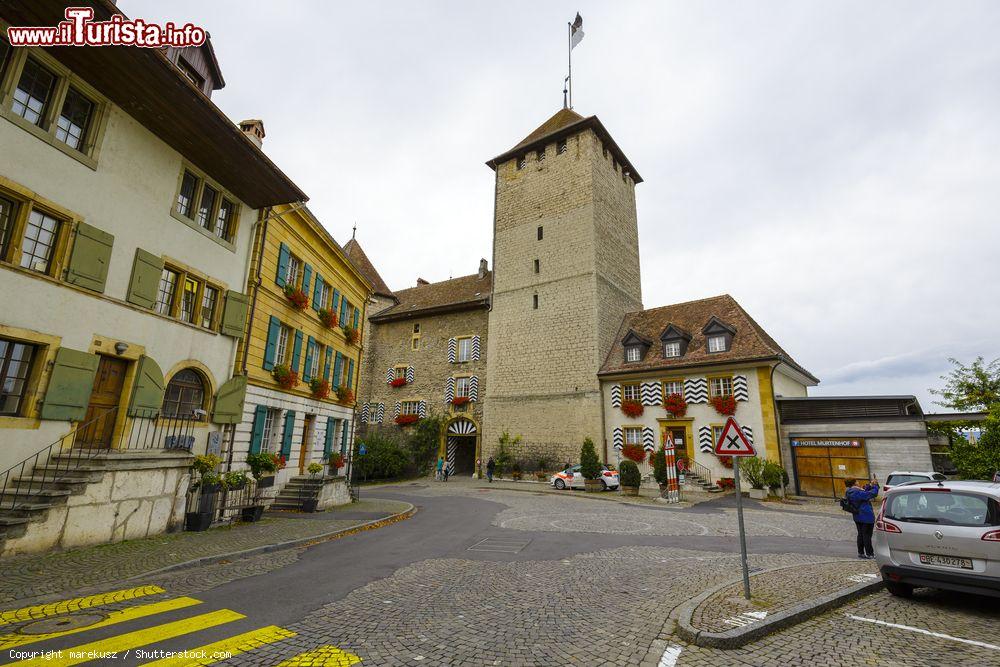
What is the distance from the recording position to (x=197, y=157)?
37.4ft

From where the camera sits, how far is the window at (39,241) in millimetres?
8273

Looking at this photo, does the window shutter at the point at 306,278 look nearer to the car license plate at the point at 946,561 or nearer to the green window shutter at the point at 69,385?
the green window shutter at the point at 69,385

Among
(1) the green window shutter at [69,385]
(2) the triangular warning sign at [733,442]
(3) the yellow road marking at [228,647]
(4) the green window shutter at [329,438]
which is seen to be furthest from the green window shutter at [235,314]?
(2) the triangular warning sign at [733,442]

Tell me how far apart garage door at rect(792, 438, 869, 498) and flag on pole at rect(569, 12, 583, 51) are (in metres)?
30.3

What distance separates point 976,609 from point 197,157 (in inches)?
617

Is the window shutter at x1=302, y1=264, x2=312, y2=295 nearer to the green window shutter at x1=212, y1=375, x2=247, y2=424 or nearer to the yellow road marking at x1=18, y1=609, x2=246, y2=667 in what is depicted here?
the green window shutter at x1=212, y1=375, x2=247, y2=424

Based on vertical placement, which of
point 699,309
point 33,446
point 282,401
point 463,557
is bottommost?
point 463,557

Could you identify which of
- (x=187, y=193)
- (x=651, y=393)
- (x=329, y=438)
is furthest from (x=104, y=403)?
(x=651, y=393)

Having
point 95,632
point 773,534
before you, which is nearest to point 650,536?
point 773,534

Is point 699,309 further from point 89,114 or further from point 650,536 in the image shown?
point 89,114

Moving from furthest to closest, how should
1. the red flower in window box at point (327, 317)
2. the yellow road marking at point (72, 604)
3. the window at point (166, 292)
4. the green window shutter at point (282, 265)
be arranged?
the red flower in window box at point (327, 317) → the green window shutter at point (282, 265) → the window at point (166, 292) → the yellow road marking at point (72, 604)

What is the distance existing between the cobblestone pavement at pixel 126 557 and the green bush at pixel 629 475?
12.9 metres

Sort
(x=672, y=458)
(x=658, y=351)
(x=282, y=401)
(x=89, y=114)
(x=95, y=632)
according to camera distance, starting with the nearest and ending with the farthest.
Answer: (x=95, y=632) → (x=89, y=114) → (x=282, y=401) → (x=672, y=458) → (x=658, y=351)

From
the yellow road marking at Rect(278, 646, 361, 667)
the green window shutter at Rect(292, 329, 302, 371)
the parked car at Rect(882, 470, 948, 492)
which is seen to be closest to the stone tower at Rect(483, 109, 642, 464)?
the parked car at Rect(882, 470, 948, 492)
